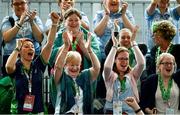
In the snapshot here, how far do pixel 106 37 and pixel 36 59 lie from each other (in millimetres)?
1378

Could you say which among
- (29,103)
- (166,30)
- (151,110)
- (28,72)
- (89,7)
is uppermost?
(89,7)

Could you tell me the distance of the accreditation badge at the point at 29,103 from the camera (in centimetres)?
734

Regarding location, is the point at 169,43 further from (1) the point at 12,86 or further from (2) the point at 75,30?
(1) the point at 12,86

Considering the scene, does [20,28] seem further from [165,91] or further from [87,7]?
[87,7]

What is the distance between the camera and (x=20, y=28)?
8.36m

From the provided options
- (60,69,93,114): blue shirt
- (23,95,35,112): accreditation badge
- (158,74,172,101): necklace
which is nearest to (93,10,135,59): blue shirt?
(60,69,93,114): blue shirt

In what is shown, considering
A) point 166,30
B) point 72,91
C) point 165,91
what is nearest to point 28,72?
point 72,91

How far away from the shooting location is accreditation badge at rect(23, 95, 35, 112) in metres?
7.34

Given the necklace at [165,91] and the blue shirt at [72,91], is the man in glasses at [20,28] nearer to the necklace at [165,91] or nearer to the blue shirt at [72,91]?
the blue shirt at [72,91]

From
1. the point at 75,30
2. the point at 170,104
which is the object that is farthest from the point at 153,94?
the point at 75,30

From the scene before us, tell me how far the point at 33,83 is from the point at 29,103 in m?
0.27

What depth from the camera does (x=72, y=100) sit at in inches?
287

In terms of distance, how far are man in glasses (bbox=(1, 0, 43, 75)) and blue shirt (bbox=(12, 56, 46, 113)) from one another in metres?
0.78

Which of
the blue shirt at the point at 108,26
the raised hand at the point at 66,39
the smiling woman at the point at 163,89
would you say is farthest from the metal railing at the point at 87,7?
the raised hand at the point at 66,39
